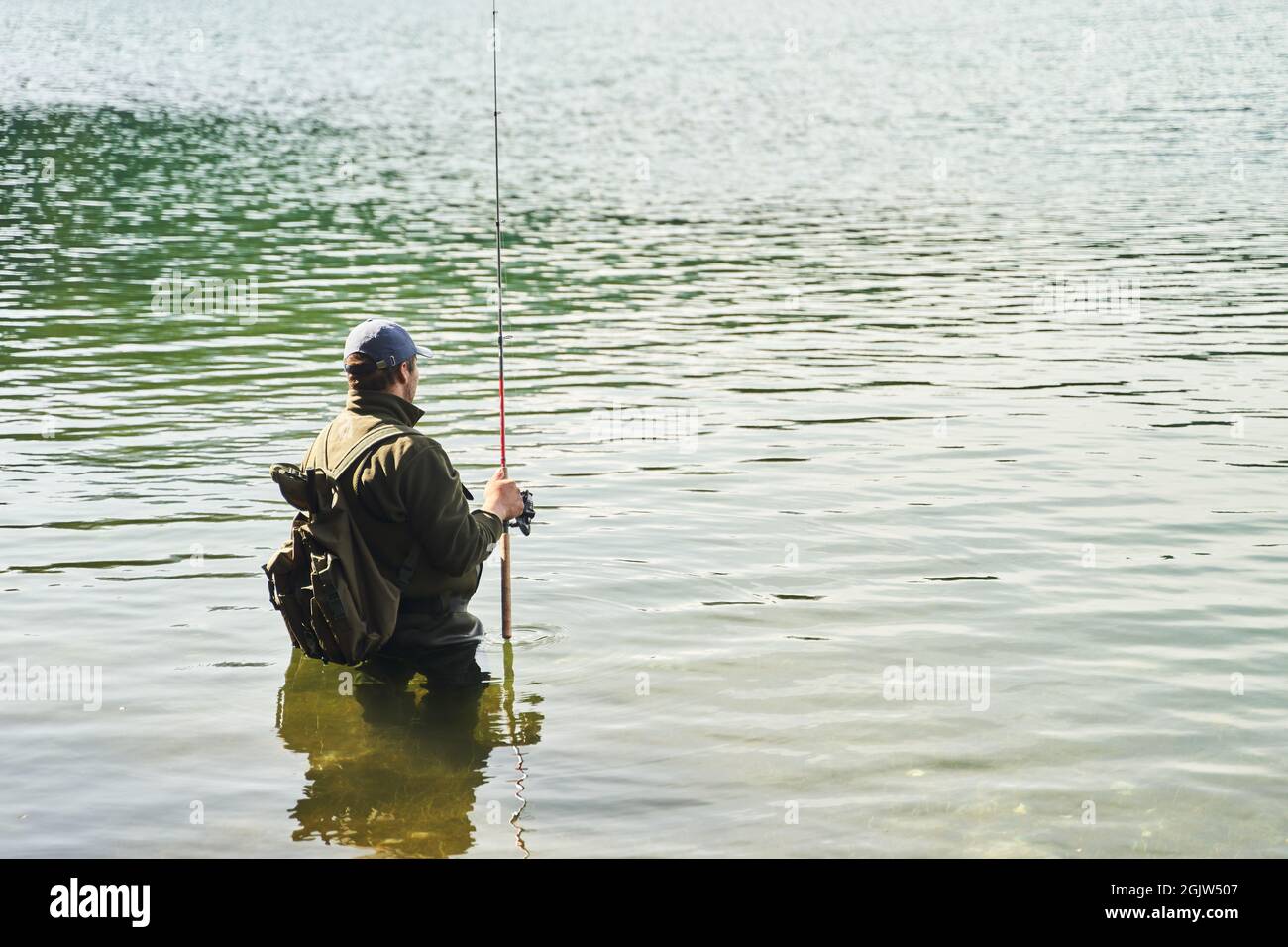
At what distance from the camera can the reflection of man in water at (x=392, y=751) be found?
23.3ft

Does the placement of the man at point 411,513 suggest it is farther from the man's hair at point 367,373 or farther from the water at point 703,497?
the water at point 703,497

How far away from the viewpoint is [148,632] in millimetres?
9547

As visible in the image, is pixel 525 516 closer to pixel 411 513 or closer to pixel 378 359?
pixel 411 513

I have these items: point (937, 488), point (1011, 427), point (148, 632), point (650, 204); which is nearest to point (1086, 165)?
point (650, 204)

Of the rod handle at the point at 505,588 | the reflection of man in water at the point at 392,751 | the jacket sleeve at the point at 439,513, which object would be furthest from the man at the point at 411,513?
the rod handle at the point at 505,588

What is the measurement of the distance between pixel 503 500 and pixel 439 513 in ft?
2.39

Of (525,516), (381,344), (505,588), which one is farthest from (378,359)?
(505,588)

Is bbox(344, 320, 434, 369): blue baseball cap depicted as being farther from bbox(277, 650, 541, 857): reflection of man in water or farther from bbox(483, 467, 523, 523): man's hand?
bbox(277, 650, 541, 857): reflection of man in water

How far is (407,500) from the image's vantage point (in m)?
7.30

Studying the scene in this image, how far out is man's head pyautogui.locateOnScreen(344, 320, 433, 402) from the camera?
7520 mm

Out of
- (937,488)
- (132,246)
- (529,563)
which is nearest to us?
(529,563)
